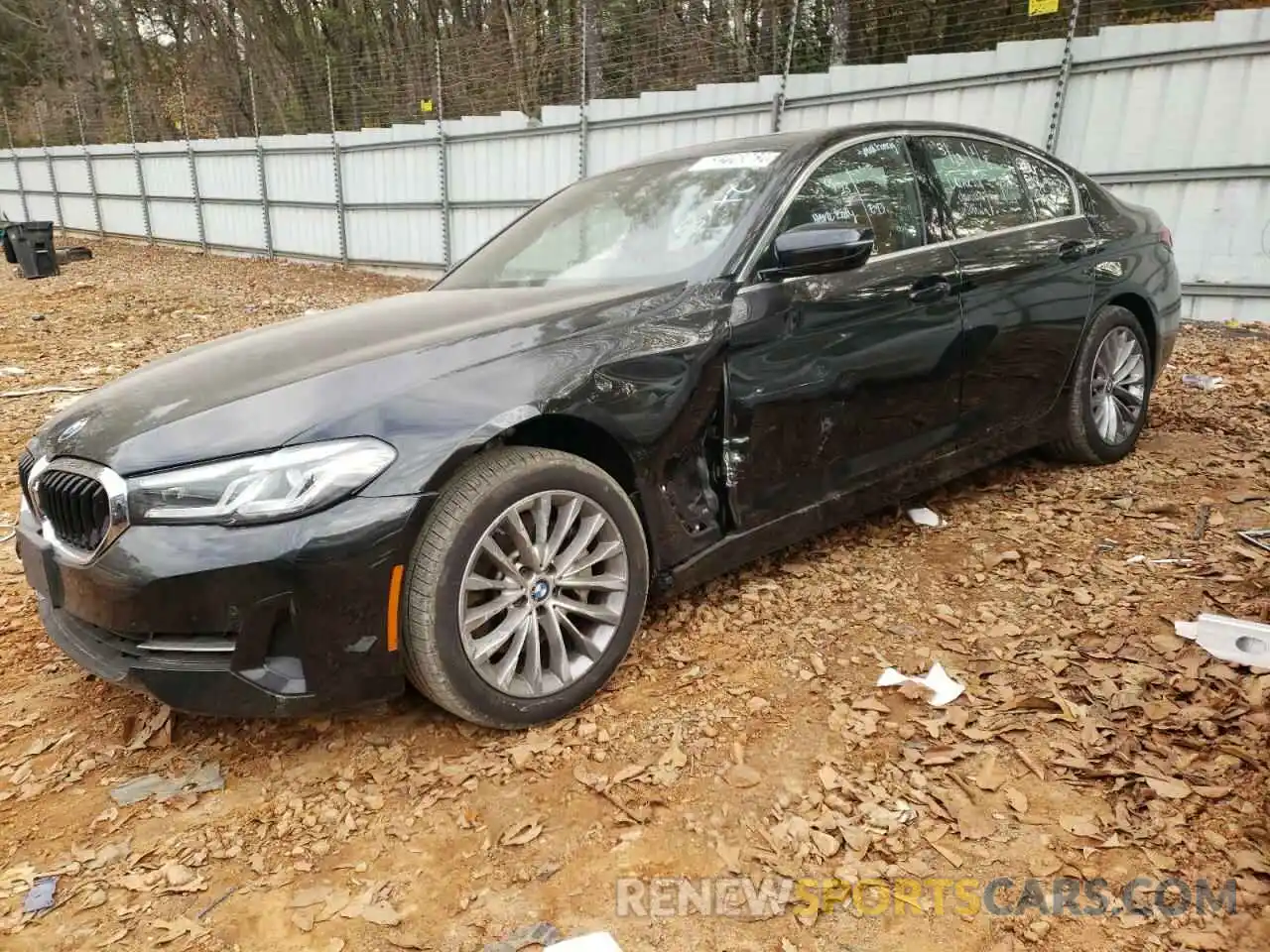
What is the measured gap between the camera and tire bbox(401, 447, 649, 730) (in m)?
2.19

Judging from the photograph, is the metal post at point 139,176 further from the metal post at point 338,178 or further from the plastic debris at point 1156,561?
the plastic debris at point 1156,561

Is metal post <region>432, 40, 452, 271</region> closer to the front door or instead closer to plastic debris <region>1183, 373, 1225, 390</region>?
plastic debris <region>1183, 373, 1225, 390</region>

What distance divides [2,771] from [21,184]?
101ft

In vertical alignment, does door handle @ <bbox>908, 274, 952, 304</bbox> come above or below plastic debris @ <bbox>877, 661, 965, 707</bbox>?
above

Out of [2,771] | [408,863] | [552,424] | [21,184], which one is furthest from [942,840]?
[21,184]

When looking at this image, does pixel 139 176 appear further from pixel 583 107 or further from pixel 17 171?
pixel 583 107

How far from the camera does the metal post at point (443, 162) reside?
12977 mm

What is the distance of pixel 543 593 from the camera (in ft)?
7.89

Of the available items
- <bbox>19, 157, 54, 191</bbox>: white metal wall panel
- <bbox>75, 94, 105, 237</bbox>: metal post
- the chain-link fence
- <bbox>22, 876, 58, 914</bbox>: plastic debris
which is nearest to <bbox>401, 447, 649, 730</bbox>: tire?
<bbox>22, 876, 58, 914</bbox>: plastic debris

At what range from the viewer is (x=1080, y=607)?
299 cm

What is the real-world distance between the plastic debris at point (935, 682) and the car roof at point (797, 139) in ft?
6.08

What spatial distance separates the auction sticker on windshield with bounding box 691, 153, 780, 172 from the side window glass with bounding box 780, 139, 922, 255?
0.59 feet

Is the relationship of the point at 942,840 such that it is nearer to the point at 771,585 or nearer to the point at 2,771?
the point at 771,585

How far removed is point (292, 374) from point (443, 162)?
11.7 m
